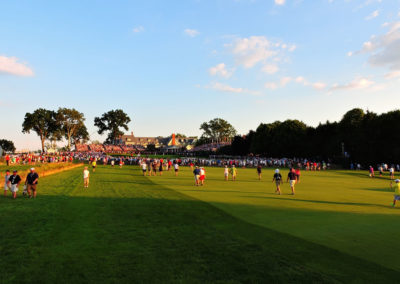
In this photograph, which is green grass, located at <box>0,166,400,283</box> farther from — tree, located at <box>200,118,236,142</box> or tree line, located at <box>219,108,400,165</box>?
tree, located at <box>200,118,236,142</box>

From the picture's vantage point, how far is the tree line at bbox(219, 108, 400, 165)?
50.5 m

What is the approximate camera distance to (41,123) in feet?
322

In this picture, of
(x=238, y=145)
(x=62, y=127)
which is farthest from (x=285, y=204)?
(x=62, y=127)

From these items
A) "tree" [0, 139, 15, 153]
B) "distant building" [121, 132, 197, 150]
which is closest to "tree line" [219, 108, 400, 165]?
"distant building" [121, 132, 197, 150]

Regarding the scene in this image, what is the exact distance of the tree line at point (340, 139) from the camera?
166ft

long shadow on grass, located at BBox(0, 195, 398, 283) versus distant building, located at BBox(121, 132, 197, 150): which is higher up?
distant building, located at BBox(121, 132, 197, 150)

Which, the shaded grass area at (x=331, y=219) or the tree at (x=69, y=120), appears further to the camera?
the tree at (x=69, y=120)

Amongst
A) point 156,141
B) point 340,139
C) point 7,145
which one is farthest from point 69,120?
point 340,139

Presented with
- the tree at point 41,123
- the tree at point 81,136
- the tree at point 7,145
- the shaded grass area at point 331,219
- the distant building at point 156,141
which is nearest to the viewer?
the shaded grass area at point 331,219

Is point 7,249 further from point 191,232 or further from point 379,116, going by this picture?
point 379,116

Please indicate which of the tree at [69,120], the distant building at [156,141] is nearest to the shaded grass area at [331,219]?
the tree at [69,120]

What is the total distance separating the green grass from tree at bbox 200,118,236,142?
459 ft

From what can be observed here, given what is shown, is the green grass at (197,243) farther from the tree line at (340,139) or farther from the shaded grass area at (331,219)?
the tree line at (340,139)

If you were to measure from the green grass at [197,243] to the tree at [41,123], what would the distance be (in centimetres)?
9640
